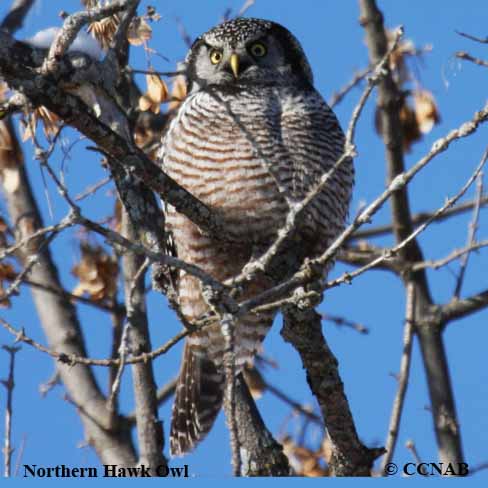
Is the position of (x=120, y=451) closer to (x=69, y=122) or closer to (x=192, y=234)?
(x=192, y=234)

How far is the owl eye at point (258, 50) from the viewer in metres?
5.84

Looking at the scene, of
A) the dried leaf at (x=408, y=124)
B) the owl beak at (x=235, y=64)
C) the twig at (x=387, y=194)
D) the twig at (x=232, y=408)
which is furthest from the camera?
the dried leaf at (x=408, y=124)

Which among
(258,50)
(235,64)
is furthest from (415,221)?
(235,64)

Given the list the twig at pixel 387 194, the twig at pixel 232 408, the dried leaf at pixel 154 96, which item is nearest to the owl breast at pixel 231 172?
the dried leaf at pixel 154 96

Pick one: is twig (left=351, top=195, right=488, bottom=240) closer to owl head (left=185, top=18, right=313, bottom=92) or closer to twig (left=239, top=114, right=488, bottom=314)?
owl head (left=185, top=18, right=313, bottom=92)

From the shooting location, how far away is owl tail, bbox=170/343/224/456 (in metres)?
5.56

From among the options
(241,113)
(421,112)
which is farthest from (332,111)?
(421,112)

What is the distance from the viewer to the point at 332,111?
5727mm

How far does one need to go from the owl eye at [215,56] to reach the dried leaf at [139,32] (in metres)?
0.64

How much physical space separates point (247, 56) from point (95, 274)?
1596 millimetres

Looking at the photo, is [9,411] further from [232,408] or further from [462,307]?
[462,307]

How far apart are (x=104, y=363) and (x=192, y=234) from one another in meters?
1.65

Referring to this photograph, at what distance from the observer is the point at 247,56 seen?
578cm

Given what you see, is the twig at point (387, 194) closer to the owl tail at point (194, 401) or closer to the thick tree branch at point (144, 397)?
the thick tree branch at point (144, 397)
